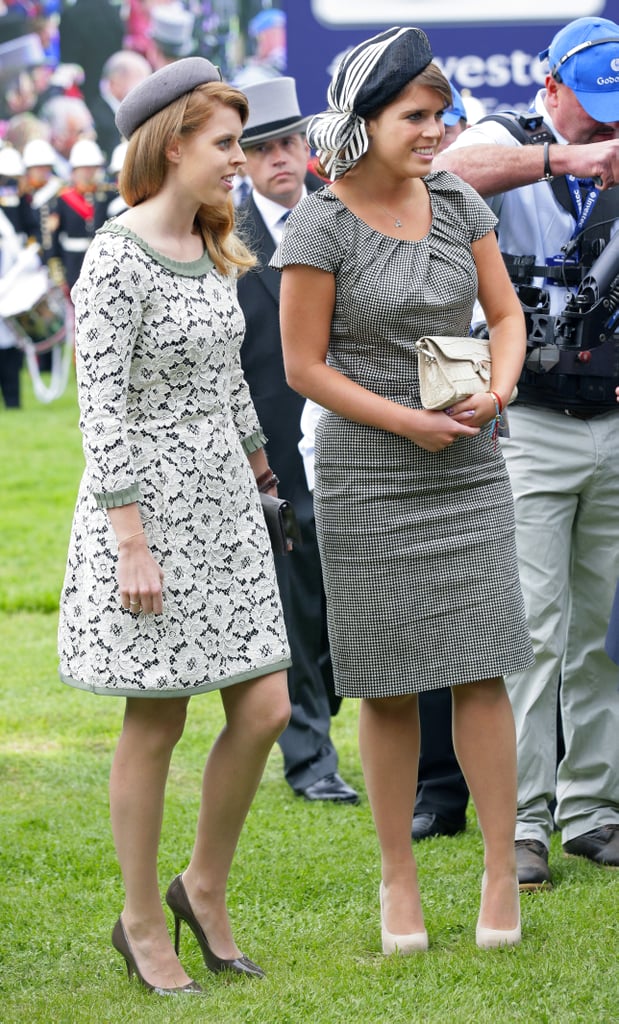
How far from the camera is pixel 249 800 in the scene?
3.52m

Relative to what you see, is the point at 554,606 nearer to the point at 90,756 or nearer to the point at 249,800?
the point at 249,800

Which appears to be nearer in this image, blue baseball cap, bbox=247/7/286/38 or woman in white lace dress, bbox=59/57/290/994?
woman in white lace dress, bbox=59/57/290/994

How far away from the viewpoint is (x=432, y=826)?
4707mm

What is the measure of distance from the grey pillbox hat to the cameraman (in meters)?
0.85

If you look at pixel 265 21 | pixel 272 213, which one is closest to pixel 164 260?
pixel 272 213

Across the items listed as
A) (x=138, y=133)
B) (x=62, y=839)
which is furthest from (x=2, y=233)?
(x=138, y=133)

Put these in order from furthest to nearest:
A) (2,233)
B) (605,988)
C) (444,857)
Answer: (2,233) → (444,857) → (605,988)

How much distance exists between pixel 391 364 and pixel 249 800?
1033mm

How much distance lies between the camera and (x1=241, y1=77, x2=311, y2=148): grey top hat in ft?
17.3

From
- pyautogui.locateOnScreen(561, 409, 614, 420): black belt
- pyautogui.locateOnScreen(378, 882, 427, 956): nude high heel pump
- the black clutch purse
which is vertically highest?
the black clutch purse

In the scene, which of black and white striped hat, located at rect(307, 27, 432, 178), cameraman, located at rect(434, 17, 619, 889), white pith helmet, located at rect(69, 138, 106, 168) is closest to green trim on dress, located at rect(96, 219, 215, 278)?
black and white striped hat, located at rect(307, 27, 432, 178)

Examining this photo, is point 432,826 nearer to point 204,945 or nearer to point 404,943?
point 404,943

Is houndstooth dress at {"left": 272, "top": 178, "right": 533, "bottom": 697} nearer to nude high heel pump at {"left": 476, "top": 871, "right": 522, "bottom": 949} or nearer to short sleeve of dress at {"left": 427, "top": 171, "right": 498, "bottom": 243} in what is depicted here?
short sleeve of dress at {"left": 427, "top": 171, "right": 498, "bottom": 243}

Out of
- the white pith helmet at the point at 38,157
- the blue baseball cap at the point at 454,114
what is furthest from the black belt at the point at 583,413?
the white pith helmet at the point at 38,157
